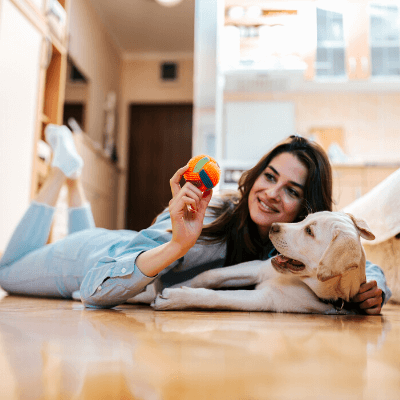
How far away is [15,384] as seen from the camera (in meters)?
0.46

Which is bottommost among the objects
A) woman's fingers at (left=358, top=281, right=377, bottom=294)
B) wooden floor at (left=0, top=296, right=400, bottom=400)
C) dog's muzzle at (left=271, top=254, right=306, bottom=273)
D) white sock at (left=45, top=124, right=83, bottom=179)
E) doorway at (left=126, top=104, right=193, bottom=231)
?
wooden floor at (left=0, top=296, right=400, bottom=400)

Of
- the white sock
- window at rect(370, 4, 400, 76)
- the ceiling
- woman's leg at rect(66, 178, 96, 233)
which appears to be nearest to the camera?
the white sock

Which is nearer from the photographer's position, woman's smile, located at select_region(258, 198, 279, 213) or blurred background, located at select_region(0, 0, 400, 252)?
woman's smile, located at select_region(258, 198, 279, 213)

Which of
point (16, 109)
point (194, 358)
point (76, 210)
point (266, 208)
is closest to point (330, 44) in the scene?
point (16, 109)

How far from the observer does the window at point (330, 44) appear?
3818mm

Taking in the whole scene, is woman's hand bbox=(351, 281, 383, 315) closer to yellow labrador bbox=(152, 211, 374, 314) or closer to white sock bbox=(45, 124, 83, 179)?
yellow labrador bbox=(152, 211, 374, 314)

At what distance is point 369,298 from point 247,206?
1.63 ft

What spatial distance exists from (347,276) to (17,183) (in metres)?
2.20

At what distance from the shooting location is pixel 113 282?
1104mm

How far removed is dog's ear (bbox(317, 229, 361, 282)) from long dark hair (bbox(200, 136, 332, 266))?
0.30 meters

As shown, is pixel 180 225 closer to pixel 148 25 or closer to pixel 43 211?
pixel 43 211

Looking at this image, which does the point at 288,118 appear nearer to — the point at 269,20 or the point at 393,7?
the point at 269,20

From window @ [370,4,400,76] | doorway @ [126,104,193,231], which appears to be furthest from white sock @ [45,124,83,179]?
doorway @ [126,104,193,231]

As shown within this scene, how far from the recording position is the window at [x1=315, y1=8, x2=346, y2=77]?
382cm
